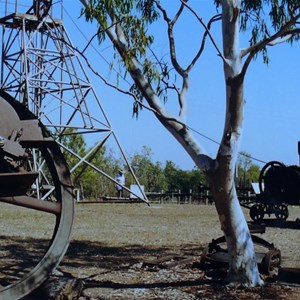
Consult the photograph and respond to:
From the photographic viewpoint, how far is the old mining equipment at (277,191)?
20.1 m

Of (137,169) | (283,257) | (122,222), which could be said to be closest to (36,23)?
(122,222)

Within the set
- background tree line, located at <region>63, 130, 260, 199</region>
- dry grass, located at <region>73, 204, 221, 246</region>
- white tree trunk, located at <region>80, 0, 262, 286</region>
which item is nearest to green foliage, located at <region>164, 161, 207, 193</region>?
background tree line, located at <region>63, 130, 260, 199</region>

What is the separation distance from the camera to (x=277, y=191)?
2075 centimetres

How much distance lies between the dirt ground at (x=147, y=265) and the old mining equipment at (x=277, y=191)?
1376mm

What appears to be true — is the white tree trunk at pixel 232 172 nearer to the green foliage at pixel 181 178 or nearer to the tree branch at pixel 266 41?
the tree branch at pixel 266 41

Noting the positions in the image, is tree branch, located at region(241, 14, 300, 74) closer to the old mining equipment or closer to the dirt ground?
the dirt ground

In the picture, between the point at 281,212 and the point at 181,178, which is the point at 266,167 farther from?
the point at 181,178

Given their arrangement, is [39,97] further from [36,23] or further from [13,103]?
[13,103]

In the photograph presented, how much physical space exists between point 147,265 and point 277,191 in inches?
429

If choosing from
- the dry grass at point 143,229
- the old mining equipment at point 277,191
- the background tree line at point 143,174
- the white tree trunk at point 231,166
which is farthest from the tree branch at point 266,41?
the background tree line at point 143,174

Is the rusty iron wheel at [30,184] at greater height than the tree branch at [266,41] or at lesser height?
lesser

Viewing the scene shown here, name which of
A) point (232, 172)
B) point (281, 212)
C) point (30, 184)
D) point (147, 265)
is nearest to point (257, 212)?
point (281, 212)

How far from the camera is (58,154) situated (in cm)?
759

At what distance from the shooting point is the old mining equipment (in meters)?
20.1
